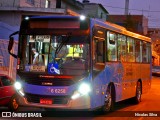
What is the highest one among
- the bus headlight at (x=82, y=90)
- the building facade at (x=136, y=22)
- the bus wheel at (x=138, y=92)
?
the building facade at (x=136, y=22)

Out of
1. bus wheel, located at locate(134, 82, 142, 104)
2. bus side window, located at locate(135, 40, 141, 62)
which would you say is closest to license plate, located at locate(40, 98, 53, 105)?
bus side window, located at locate(135, 40, 141, 62)

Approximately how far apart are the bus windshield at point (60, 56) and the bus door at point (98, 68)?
413 mm

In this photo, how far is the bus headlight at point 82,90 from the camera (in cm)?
1188

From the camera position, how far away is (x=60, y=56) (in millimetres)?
12109

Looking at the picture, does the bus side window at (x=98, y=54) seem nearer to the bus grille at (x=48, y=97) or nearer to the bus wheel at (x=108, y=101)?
the bus wheel at (x=108, y=101)

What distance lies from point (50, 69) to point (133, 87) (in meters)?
6.23

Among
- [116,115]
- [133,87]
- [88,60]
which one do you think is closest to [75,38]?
[88,60]

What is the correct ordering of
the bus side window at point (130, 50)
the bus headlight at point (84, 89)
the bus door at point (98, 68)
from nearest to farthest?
the bus headlight at point (84, 89)
the bus door at point (98, 68)
the bus side window at point (130, 50)

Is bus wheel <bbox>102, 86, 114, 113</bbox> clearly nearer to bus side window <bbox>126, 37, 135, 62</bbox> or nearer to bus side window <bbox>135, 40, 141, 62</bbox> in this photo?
bus side window <bbox>126, 37, 135, 62</bbox>

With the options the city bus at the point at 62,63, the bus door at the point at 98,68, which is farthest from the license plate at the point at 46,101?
the bus door at the point at 98,68

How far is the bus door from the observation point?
12445 millimetres

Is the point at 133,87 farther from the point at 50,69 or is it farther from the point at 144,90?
the point at 50,69

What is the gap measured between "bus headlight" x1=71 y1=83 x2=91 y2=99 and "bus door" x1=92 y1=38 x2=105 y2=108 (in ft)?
1.40

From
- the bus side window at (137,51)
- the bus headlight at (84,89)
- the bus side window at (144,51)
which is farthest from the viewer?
the bus side window at (144,51)
